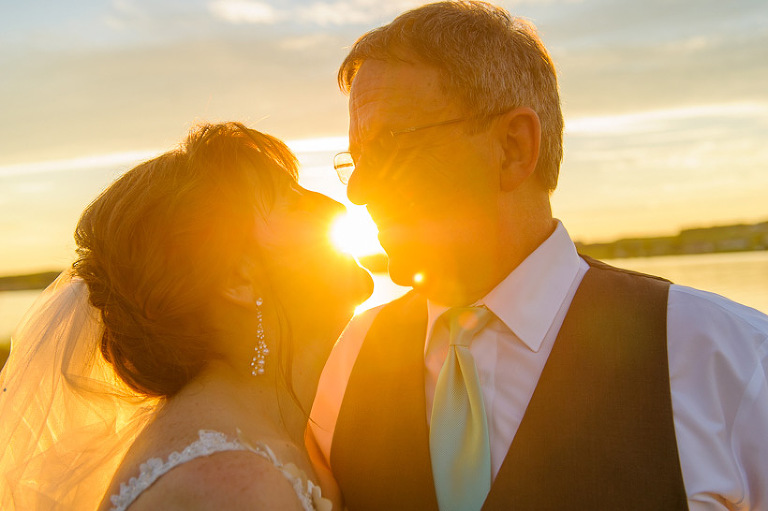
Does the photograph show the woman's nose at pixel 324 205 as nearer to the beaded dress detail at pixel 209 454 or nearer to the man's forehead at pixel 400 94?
the man's forehead at pixel 400 94

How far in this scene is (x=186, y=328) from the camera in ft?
8.18

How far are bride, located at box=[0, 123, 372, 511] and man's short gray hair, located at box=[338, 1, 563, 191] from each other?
2.45 feet

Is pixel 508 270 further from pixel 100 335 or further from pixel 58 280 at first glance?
pixel 58 280

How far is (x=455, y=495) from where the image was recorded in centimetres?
198

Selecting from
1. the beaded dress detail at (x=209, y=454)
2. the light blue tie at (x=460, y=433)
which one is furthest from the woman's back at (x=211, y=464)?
the light blue tie at (x=460, y=433)

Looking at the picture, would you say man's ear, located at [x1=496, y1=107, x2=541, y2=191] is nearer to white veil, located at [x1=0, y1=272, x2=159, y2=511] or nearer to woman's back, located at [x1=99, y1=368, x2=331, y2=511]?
woman's back, located at [x1=99, y1=368, x2=331, y2=511]

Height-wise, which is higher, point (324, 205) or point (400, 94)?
point (400, 94)

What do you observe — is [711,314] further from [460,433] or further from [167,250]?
[167,250]

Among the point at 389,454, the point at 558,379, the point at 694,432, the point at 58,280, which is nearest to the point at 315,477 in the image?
the point at 389,454

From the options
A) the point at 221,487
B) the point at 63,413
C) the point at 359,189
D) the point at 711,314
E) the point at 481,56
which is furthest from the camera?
the point at 63,413

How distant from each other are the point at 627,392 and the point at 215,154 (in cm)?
178

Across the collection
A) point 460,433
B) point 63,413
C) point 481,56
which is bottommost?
point 63,413

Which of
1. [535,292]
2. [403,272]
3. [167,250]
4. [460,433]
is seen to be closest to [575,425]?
[460,433]

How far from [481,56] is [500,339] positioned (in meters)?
1.06
